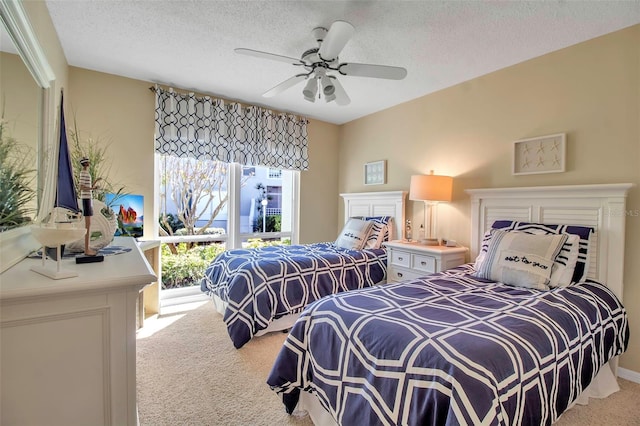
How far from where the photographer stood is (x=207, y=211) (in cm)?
400

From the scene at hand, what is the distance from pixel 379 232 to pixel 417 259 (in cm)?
80

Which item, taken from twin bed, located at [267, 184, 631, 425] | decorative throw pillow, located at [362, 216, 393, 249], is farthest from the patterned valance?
twin bed, located at [267, 184, 631, 425]

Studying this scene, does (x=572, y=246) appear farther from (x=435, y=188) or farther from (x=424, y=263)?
(x=435, y=188)

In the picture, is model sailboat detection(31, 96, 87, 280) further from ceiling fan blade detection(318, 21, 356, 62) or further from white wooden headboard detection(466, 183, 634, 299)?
white wooden headboard detection(466, 183, 634, 299)

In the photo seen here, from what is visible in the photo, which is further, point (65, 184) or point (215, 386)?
point (215, 386)

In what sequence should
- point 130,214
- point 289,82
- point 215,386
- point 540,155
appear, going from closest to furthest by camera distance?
point 215,386 < point 289,82 < point 540,155 < point 130,214

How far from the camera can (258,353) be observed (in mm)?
2547

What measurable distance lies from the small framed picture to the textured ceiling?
4.06 feet

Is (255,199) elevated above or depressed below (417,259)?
above

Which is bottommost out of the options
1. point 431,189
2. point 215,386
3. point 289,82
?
point 215,386

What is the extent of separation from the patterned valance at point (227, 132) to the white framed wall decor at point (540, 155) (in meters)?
2.73

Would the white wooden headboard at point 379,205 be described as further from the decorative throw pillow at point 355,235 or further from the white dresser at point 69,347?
the white dresser at point 69,347

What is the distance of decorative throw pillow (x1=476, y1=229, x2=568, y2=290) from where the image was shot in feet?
6.74

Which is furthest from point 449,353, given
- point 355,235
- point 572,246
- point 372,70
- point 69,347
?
point 355,235
